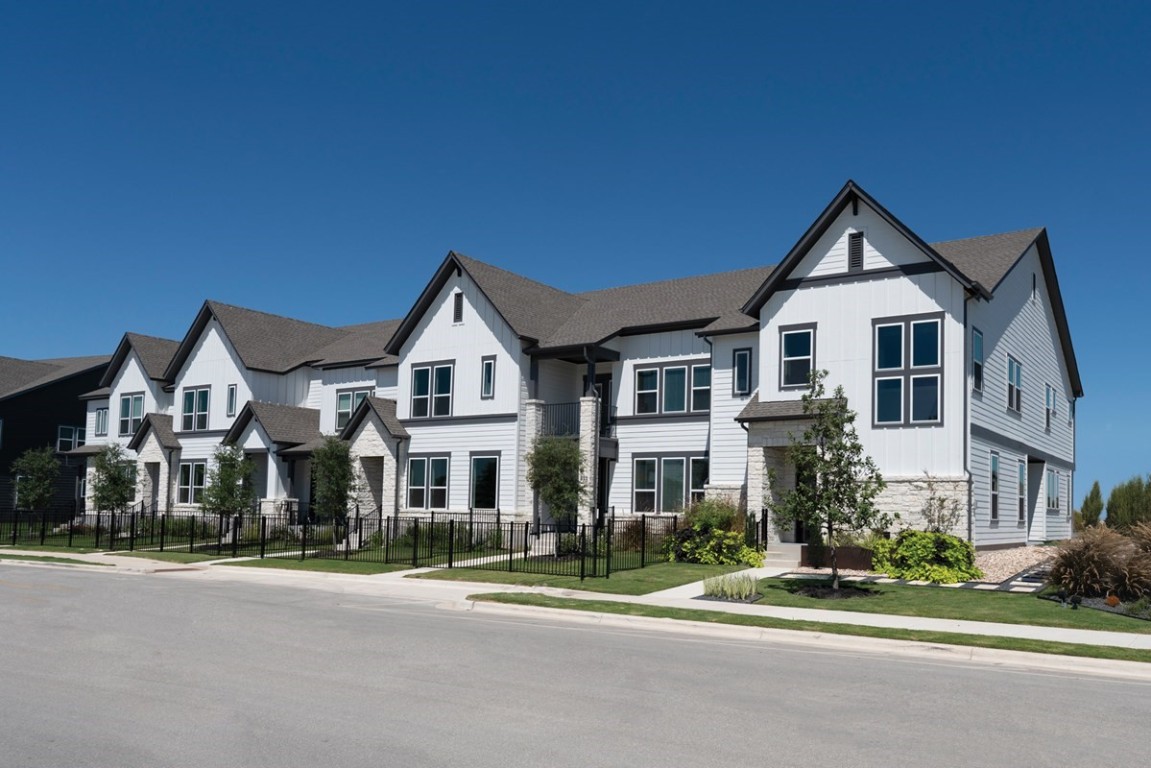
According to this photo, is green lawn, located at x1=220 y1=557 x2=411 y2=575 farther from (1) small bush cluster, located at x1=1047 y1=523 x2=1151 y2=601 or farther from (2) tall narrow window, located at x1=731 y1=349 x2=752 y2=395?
(1) small bush cluster, located at x1=1047 y1=523 x2=1151 y2=601

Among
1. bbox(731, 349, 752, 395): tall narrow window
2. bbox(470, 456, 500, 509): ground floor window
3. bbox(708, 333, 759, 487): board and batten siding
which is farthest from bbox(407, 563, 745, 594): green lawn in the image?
bbox(470, 456, 500, 509): ground floor window

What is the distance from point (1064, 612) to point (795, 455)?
18.5ft

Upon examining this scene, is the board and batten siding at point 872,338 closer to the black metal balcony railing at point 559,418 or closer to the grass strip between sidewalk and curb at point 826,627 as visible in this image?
the black metal balcony railing at point 559,418

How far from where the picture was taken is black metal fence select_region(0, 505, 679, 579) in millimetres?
26672

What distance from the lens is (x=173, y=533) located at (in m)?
39.2

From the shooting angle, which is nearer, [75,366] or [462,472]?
[462,472]

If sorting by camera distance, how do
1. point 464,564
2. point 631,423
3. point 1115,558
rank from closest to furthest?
point 1115,558 → point 464,564 → point 631,423

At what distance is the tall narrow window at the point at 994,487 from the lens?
2844 cm

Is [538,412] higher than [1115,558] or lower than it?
higher

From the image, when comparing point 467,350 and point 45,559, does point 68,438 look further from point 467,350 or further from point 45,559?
point 467,350

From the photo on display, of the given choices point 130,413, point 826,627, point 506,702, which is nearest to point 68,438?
point 130,413

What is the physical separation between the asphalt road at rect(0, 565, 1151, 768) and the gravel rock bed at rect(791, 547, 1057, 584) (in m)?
9.93

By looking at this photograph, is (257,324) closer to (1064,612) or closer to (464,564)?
(464,564)

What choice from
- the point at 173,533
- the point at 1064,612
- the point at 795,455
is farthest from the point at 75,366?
the point at 1064,612
